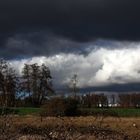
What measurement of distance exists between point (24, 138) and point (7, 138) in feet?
4.35

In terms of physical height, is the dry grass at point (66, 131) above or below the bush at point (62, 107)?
below

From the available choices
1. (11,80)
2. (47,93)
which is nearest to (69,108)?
(11,80)

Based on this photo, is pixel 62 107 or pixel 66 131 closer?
pixel 66 131

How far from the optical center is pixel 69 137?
558 inches

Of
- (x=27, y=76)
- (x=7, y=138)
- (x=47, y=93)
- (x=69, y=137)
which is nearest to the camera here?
(x=7, y=138)

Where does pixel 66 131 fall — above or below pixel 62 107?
below

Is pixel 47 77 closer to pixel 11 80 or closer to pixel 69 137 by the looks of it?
pixel 11 80

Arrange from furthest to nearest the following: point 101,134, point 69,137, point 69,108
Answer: point 69,108 → point 101,134 → point 69,137

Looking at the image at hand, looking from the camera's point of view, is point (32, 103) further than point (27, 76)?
No

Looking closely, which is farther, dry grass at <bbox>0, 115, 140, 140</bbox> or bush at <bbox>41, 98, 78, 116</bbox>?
bush at <bbox>41, 98, 78, 116</bbox>

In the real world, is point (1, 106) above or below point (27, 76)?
below

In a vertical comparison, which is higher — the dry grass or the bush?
the bush

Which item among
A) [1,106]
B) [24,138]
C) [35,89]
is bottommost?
[24,138]

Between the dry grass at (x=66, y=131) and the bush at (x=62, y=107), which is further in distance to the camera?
the bush at (x=62, y=107)
